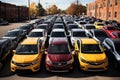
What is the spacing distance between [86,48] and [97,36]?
6.88 metres

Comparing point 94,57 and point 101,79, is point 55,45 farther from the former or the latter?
point 101,79

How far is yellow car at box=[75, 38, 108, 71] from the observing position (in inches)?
433

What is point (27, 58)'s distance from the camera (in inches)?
442

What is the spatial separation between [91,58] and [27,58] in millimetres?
3755

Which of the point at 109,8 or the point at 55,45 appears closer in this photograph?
the point at 55,45

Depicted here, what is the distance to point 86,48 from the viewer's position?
41.0ft

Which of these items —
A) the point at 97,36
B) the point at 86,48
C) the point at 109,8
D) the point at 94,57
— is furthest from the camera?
the point at 109,8

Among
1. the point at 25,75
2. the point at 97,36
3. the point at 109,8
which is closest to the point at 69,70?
the point at 25,75

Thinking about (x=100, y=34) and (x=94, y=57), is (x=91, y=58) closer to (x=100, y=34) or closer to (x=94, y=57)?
(x=94, y=57)

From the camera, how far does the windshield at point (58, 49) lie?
11969 mm

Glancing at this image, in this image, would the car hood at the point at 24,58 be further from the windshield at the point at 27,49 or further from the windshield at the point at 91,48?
the windshield at the point at 91,48

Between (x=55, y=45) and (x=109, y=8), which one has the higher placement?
(x=109, y=8)

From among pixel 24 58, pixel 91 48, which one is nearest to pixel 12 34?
pixel 24 58

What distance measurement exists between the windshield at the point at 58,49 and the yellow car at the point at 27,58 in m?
0.81
